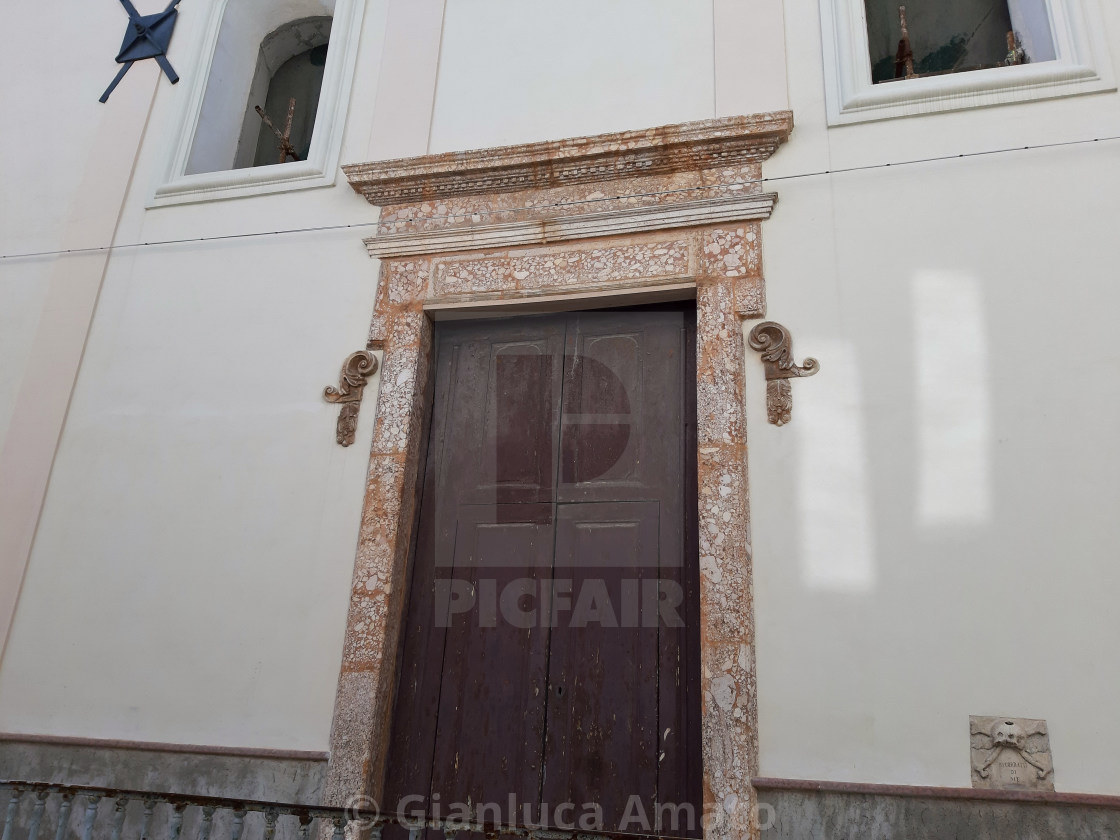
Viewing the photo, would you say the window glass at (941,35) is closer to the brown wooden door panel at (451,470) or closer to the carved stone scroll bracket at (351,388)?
the brown wooden door panel at (451,470)

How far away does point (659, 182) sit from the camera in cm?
412

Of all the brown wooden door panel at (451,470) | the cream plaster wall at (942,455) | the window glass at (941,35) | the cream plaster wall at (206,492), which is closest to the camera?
the cream plaster wall at (942,455)

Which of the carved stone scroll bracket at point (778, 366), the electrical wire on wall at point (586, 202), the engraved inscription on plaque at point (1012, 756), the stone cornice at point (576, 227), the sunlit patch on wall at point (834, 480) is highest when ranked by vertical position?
the electrical wire on wall at point (586, 202)

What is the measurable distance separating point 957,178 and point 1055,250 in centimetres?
51

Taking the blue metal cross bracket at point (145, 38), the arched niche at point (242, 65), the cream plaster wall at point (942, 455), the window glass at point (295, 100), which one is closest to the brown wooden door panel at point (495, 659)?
the cream plaster wall at point (942, 455)

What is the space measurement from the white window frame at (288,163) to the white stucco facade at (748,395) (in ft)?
0.23

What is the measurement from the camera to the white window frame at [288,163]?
4.74 meters

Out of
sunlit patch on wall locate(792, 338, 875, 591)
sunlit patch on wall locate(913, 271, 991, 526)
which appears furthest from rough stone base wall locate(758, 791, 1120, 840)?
sunlit patch on wall locate(913, 271, 991, 526)

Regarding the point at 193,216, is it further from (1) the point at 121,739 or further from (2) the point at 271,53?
(1) the point at 121,739

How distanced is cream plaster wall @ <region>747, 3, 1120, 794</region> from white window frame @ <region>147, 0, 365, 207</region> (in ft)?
8.10

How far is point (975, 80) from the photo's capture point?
3.85m

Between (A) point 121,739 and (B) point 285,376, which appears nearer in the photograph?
(A) point 121,739

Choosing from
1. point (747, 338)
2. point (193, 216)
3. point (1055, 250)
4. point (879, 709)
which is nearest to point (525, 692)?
point (879, 709)

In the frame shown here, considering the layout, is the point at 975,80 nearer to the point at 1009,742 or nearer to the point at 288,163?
the point at 1009,742
